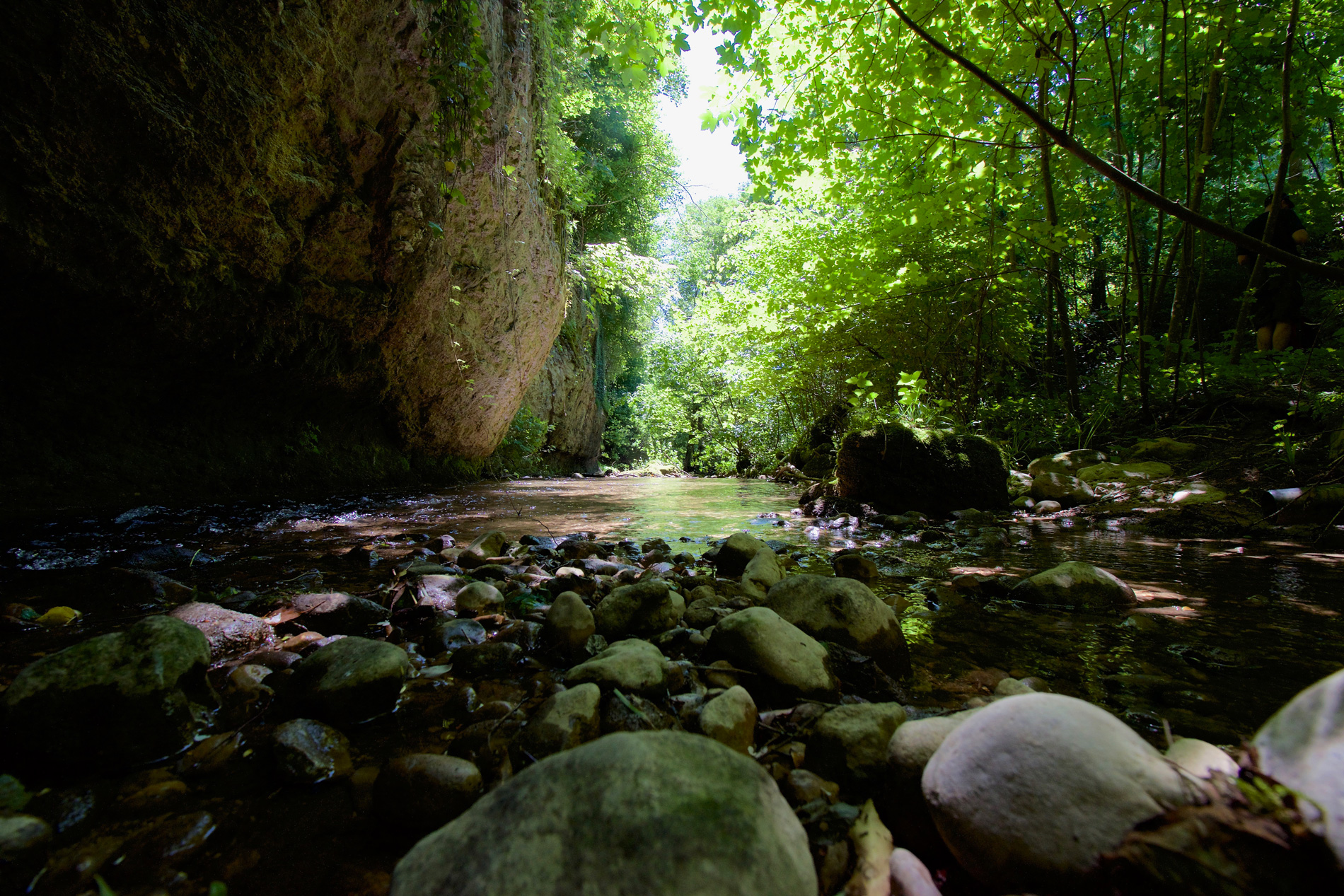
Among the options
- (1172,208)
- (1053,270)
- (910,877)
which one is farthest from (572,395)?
(910,877)

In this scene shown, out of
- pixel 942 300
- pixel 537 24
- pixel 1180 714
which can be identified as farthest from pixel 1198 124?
pixel 1180 714

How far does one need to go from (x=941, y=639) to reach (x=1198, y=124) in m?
9.46

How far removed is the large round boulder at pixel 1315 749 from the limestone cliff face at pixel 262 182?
190 inches

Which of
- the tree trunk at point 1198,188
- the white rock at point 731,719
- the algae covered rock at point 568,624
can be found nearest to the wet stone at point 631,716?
the white rock at point 731,719

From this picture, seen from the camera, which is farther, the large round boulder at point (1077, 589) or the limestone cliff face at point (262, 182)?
the limestone cliff face at point (262, 182)

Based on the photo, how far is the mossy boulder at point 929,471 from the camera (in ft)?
18.0

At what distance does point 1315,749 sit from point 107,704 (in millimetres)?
2374

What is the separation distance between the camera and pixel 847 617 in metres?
2.00

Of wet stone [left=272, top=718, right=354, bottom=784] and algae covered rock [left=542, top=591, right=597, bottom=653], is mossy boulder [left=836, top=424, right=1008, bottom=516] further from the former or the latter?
wet stone [left=272, top=718, right=354, bottom=784]

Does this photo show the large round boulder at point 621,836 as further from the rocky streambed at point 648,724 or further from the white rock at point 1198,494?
the white rock at point 1198,494

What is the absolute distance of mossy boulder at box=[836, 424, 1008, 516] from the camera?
18.0 feet

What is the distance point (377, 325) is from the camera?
5.67m

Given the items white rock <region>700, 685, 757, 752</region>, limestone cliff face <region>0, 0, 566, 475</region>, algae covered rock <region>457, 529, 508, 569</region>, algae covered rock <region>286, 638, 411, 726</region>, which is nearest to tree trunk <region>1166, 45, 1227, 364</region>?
white rock <region>700, 685, 757, 752</region>

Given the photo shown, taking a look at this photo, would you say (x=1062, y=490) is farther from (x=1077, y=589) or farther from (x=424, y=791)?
(x=424, y=791)
